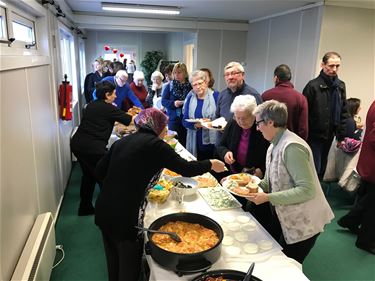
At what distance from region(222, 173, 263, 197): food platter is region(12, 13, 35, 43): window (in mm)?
1878

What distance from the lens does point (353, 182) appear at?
346 cm

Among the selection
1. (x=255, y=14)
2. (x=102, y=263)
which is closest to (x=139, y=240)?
(x=102, y=263)

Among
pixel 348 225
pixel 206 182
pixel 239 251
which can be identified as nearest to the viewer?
pixel 239 251

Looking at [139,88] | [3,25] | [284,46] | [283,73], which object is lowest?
[139,88]

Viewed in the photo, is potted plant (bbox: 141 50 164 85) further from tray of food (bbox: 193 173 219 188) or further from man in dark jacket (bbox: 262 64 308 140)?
tray of food (bbox: 193 173 219 188)

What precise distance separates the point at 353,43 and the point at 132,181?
423 centimetres

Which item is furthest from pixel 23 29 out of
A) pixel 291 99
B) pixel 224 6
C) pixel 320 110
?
pixel 224 6

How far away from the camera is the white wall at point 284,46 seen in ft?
14.8

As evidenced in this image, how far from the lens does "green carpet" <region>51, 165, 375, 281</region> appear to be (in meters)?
2.43

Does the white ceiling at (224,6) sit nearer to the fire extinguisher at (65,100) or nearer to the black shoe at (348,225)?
the fire extinguisher at (65,100)

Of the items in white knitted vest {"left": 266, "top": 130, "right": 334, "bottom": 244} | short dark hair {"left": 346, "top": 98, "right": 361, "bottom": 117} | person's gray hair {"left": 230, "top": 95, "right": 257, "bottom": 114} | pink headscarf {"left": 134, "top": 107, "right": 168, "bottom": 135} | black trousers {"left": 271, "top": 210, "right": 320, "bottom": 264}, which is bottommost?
black trousers {"left": 271, "top": 210, "right": 320, "bottom": 264}

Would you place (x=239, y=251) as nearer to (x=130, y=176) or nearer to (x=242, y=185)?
(x=242, y=185)

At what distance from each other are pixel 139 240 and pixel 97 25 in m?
5.46

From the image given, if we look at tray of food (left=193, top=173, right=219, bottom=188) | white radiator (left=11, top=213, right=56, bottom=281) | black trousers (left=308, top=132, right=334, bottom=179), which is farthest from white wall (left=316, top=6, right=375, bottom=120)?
white radiator (left=11, top=213, right=56, bottom=281)
